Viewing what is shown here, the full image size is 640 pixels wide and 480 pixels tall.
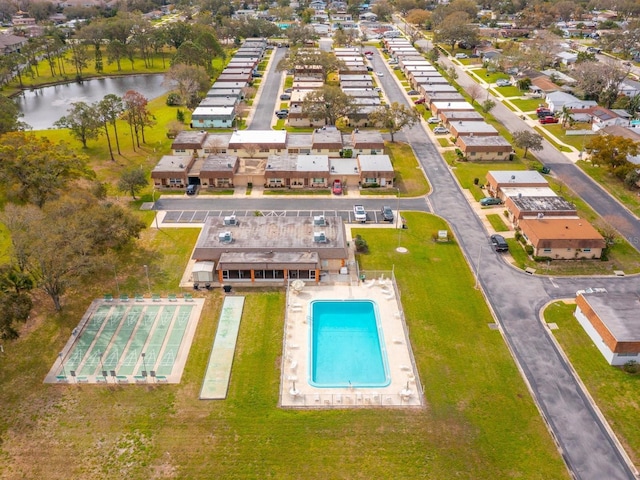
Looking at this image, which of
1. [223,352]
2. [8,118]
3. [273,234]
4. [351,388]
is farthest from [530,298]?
[8,118]

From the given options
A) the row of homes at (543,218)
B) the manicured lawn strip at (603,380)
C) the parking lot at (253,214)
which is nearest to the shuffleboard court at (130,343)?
the parking lot at (253,214)

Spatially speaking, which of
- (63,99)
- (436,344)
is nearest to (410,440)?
(436,344)

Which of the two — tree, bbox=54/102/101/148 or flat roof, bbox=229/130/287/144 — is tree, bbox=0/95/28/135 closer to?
tree, bbox=54/102/101/148

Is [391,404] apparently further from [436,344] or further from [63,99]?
[63,99]

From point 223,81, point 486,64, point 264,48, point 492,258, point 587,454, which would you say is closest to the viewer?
point 587,454

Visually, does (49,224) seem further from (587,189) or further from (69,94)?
(69,94)
